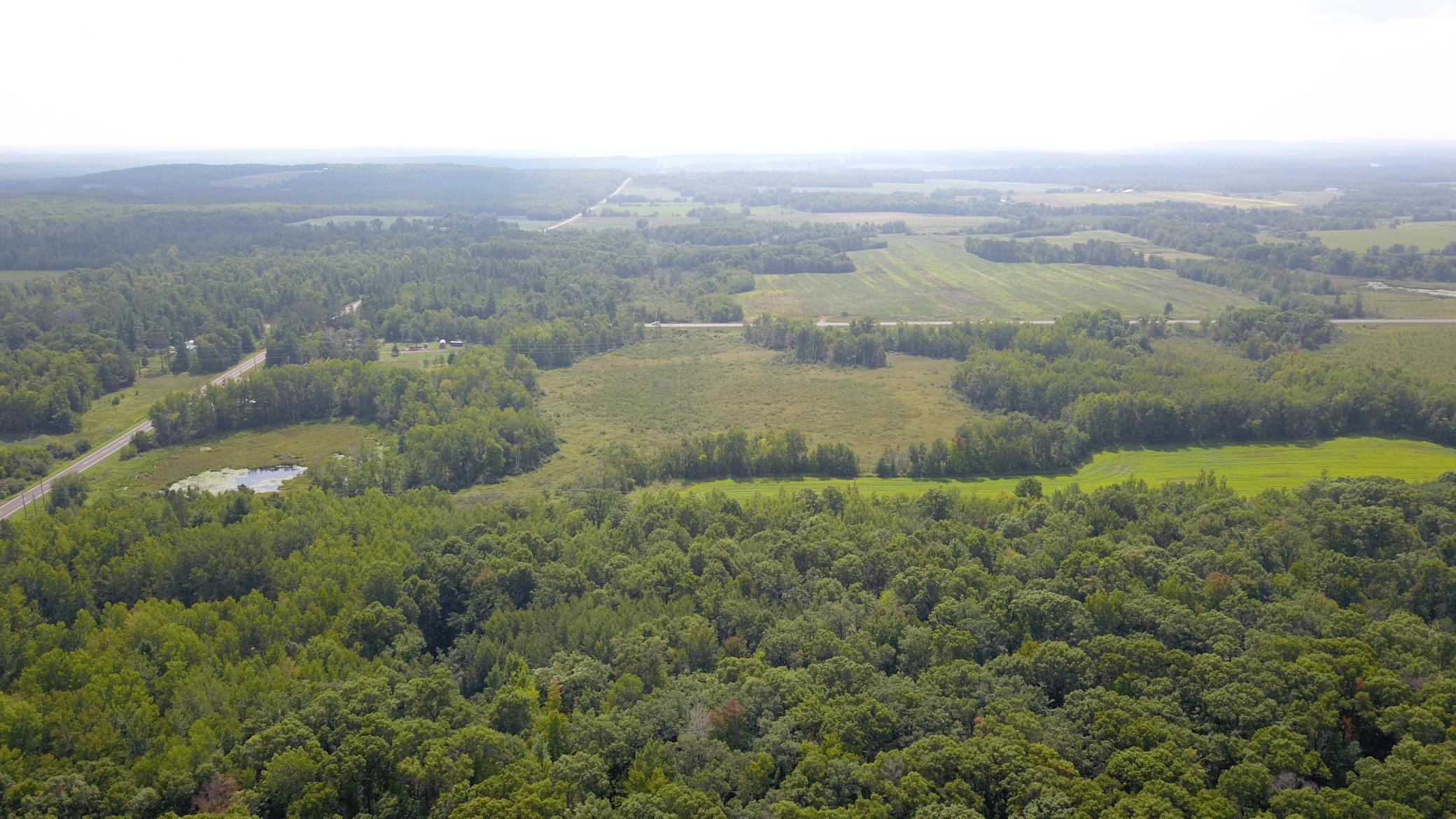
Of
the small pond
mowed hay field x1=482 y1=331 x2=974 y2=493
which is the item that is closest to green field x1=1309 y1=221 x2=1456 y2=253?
mowed hay field x1=482 y1=331 x2=974 y2=493

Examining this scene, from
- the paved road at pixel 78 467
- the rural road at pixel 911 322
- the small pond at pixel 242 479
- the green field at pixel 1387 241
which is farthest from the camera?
the green field at pixel 1387 241

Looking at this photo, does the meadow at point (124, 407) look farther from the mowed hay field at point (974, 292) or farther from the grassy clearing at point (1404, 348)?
the grassy clearing at point (1404, 348)

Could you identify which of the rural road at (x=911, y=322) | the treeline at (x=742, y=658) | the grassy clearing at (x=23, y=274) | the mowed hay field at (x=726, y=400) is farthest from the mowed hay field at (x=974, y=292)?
the grassy clearing at (x=23, y=274)

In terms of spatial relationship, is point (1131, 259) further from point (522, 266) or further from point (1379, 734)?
point (1379, 734)

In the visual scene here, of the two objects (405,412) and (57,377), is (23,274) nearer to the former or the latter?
(57,377)

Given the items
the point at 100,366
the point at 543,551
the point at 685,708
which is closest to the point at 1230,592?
the point at 685,708
